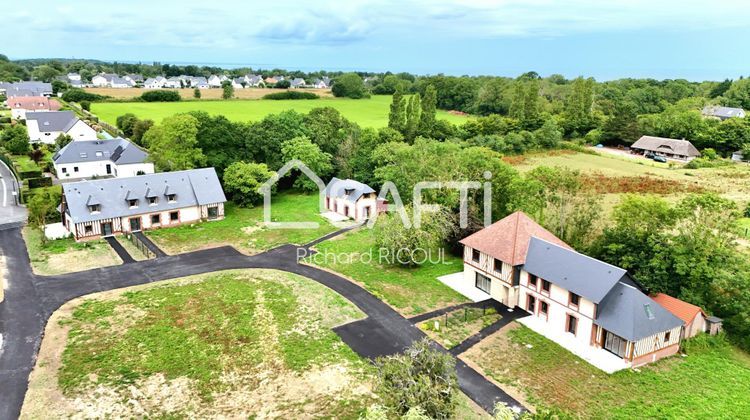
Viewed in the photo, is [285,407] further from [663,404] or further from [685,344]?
[685,344]

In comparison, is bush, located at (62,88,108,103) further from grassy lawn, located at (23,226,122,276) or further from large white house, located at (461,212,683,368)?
large white house, located at (461,212,683,368)

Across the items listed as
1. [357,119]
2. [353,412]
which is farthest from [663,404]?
[357,119]

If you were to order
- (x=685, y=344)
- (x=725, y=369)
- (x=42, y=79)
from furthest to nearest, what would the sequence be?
(x=42, y=79)
(x=685, y=344)
(x=725, y=369)

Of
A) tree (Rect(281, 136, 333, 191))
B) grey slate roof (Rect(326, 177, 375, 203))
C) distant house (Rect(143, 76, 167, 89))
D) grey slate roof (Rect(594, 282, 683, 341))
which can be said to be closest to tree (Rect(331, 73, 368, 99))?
distant house (Rect(143, 76, 167, 89))

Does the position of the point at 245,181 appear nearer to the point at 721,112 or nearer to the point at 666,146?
the point at 666,146

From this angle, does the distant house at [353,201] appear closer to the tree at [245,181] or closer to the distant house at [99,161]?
the tree at [245,181]
